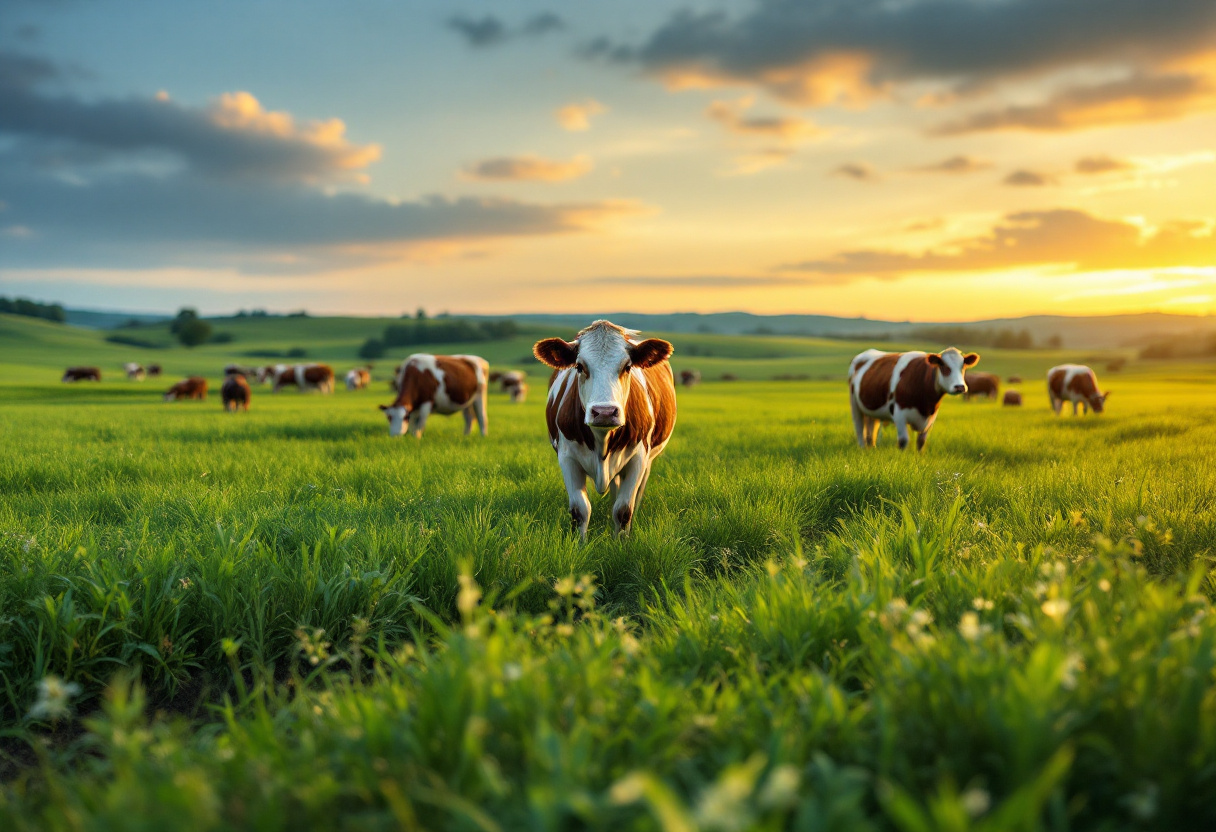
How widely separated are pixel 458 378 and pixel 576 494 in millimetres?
10207

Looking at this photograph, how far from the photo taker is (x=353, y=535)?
4.91 metres

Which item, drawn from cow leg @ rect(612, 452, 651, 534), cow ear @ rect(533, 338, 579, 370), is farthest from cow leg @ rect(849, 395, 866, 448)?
cow ear @ rect(533, 338, 579, 370)

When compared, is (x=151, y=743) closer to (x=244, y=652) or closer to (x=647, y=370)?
(x=244, y=652)

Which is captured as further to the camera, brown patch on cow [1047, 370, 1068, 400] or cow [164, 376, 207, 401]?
cow [164, 376, 207, 401]

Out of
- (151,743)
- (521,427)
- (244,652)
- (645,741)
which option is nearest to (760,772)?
(645,741)

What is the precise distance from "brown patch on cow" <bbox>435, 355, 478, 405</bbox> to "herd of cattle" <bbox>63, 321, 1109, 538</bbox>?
0.02 metres

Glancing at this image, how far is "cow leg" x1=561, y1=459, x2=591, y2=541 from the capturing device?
19.3ft

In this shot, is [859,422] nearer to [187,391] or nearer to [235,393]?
[235,393]

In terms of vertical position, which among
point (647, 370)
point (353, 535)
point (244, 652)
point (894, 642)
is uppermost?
point (647, 370)

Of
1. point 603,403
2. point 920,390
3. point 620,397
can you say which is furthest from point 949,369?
point 603,403

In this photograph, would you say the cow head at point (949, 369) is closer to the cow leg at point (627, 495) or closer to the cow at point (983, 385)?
the cow leg at point (627, 495)

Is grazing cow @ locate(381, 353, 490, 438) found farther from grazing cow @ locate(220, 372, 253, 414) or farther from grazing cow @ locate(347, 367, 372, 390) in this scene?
grazing cow @ locate(347, 367, 372, 390)

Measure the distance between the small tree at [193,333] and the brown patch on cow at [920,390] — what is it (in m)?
130

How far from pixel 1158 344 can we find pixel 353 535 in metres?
111
